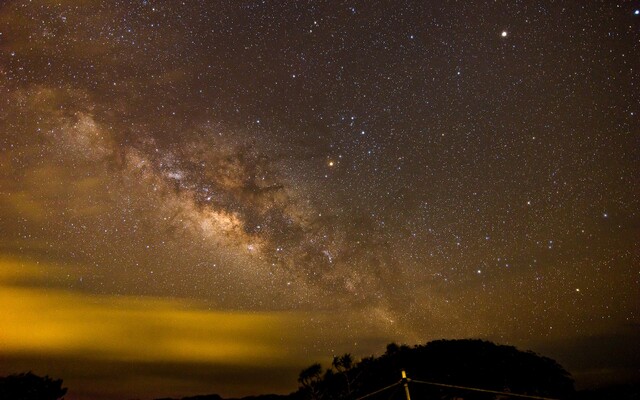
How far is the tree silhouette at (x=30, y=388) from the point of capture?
26.8 metres

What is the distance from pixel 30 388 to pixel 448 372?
2680cm

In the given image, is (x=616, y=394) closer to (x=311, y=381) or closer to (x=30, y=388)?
(x=311, y=381)

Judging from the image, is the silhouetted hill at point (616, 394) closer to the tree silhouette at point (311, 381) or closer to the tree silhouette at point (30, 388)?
the tree silhouette at point (311, 381)

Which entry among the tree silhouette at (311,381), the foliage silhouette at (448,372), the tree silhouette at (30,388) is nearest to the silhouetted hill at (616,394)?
the foliage silhouette at (448,372)

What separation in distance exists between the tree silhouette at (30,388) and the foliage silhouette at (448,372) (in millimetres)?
16839

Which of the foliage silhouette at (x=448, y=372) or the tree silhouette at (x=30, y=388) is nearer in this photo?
the foliage silhouette at (x=448, y=372)

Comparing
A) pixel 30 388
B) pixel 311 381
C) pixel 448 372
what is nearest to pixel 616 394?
pixel 448 372

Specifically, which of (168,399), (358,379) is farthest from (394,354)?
(168,399)

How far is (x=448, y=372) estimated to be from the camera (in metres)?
25.2

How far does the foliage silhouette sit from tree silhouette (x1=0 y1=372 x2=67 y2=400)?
55.2ft

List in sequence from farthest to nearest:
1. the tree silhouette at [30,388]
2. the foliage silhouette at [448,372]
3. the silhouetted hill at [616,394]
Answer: the tree silhouette at [30,388] < the foliage silhouette at [448,372] < the silhouetted hill at [616,394]

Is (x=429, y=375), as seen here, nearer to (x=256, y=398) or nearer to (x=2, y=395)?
(x=2, y=395)

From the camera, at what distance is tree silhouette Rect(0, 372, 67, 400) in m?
26.8

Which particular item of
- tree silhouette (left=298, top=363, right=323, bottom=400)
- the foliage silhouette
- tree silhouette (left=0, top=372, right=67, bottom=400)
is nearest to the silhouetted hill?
the foliage silhouette
